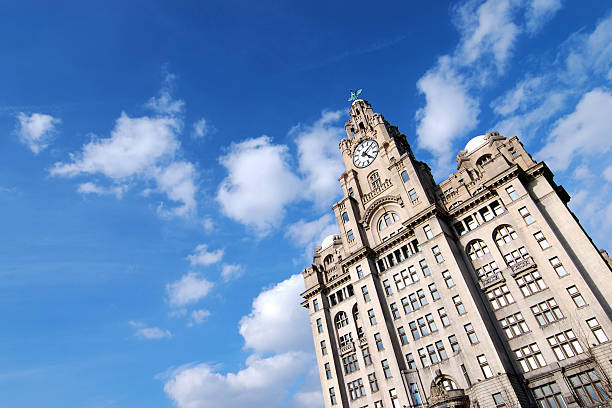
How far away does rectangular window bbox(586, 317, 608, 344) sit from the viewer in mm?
39188

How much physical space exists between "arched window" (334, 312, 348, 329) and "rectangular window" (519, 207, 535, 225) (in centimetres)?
3034

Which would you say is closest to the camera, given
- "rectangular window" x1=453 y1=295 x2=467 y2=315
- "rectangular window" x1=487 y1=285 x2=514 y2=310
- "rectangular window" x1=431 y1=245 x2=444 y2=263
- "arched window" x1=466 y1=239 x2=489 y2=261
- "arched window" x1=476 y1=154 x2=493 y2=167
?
"rectangular window" x1=487 y1=285 x2=514 y2=310

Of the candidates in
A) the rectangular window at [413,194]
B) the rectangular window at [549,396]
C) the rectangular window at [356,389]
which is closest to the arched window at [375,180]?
the rectangular window at [413,194]

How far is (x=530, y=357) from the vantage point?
4356cm

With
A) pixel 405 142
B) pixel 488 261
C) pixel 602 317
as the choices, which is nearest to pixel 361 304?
pixel 488 261

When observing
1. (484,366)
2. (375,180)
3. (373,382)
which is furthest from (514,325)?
(375,180)

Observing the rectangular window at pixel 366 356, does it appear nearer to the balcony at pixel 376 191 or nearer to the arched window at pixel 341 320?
the arched window at pixel 341 320

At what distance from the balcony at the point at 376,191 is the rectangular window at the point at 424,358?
27.1m

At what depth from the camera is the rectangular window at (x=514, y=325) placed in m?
45.2

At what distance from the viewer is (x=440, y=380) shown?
47.9m

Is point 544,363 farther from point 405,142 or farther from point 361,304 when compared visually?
point 405,142

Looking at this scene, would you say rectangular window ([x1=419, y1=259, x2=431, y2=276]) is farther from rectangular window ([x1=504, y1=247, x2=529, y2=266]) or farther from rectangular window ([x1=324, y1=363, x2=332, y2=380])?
rectangular window ([x1=324, y1=363, x2=332, y2=380])

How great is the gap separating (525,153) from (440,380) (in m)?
32.6

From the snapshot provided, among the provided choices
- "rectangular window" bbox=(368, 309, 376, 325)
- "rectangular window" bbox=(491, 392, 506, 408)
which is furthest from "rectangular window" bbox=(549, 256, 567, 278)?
"rectangular window" bbox=(368, 309, 376, 325)
